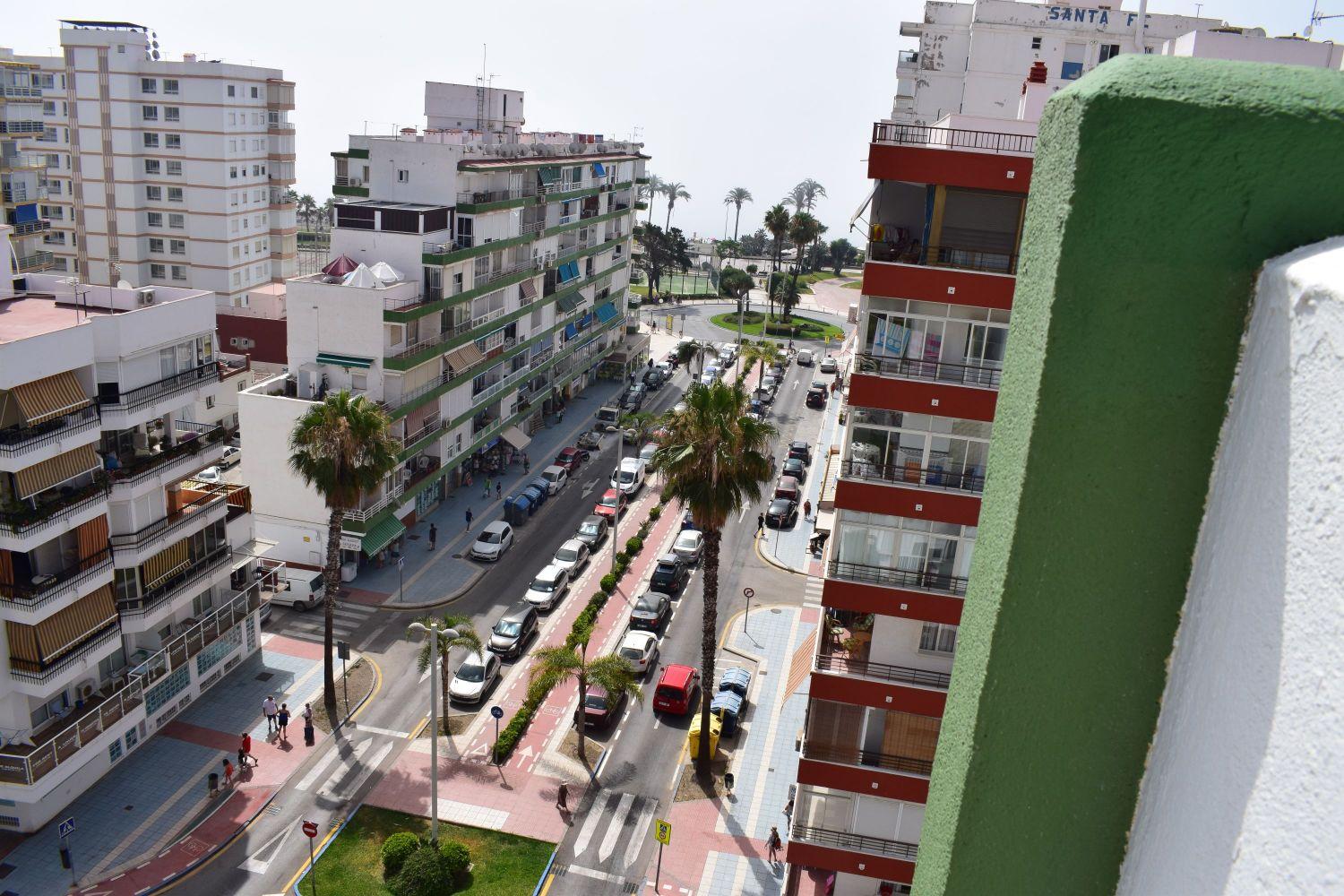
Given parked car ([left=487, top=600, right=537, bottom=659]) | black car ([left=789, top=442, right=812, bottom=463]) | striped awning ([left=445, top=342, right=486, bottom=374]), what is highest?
striped awning ([left=445, top=342, right=486, bottom=374])

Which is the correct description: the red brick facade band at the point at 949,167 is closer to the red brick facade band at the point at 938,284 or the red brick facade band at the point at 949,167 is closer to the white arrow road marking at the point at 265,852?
the red brick facade band at the point at 938,284

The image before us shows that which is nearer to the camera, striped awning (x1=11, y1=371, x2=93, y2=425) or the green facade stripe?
the green facade stripe

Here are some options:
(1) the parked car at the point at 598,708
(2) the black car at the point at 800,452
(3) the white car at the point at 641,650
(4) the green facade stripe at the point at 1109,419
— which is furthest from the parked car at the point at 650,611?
(4) the green facade stripe at the point at 1109,419

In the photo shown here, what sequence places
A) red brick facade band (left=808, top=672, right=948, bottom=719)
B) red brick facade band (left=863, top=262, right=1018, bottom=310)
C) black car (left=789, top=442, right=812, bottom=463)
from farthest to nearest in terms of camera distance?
black car (left=789, top=442, right=812, bottom=463), red brick facade band (left=808, top=672, right=948, bottom=719), red brick facade band (left=863, top=262, right=1018, bottom=310)

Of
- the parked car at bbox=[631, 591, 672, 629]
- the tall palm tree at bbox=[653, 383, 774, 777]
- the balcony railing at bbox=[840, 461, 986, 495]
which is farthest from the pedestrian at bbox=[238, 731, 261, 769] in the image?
the balcony railing at bbox=[840, 461, 986, 495]

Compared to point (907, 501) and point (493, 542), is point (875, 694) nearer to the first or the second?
point (907, 501)

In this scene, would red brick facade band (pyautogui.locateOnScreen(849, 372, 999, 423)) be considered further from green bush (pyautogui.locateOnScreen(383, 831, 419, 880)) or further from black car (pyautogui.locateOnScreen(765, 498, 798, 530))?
black car (pyautogui.locateOnScreen(765, 498, 798, 530))
